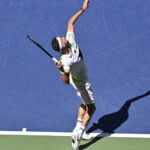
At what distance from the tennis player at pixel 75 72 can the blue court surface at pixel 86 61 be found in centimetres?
59

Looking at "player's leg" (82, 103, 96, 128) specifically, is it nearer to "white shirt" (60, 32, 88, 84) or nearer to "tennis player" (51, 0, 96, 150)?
"tennis player" (51, 0, 96, 150)

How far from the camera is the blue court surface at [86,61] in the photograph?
5.83 meters

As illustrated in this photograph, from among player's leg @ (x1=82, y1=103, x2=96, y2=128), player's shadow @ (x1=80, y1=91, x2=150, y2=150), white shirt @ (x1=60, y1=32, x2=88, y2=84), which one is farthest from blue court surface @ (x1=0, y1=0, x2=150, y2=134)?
white shirt @ (x1=60, y1=32, x2=88, y2=84)

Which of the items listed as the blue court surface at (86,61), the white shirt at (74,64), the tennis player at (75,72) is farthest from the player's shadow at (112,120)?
the white shirt at (74,64)

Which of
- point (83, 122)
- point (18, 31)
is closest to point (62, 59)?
point (83, 122)

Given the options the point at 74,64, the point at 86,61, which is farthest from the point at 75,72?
the point at 86,61

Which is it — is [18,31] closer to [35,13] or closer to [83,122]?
[35,13]

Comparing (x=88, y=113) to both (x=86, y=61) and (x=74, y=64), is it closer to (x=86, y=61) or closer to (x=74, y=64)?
(x=74, y=64)

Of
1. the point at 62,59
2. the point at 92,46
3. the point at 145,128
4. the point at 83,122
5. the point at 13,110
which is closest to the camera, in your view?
the point at 62,59

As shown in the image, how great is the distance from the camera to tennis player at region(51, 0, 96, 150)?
4.65 m

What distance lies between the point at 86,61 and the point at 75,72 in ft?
5.25

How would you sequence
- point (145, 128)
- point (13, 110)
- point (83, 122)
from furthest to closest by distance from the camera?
1. point (13, 110)
2. point (145, 128)
3. point (83, 122)

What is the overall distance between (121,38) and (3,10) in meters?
2.18

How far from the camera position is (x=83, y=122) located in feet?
16.7
